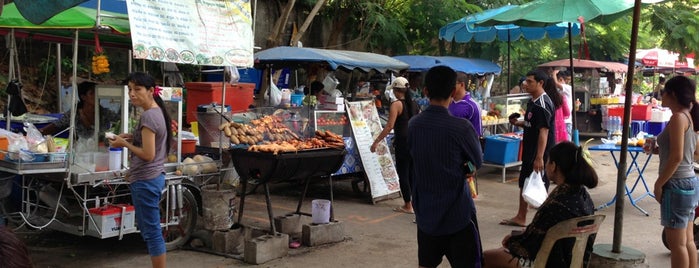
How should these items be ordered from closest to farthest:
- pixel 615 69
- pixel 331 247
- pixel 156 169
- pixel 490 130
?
pixel 156 169 < pixel 331 247 < pixel 490 130 < pixel 615 69

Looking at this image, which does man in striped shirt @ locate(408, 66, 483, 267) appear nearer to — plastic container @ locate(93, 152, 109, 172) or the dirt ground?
the dirt ground

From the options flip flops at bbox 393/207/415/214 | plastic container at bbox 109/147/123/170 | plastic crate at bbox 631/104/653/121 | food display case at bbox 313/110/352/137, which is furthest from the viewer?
plastic crate at bbox 631/104/653/121

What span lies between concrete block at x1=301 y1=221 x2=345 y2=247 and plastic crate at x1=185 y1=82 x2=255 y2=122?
532cm

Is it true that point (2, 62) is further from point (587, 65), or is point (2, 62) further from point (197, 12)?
point (587, 65)

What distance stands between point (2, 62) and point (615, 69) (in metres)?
16.1

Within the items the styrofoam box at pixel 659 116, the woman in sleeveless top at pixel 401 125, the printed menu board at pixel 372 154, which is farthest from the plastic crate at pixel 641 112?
the woman in sleeveless top at pixel 401 125

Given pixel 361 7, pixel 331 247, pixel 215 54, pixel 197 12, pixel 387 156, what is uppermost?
pixel 361 7

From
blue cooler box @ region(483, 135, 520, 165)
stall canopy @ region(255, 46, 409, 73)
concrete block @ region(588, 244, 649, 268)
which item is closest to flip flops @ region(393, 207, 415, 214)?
stall canopy @ region(255, 46, 409, 73)

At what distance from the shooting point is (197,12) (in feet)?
18.4

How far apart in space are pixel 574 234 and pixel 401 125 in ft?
13.7

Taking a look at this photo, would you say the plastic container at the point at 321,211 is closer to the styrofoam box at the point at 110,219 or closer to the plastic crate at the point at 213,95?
the styrofoam box at the point at 110,219

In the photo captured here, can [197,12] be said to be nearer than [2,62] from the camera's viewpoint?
Yes

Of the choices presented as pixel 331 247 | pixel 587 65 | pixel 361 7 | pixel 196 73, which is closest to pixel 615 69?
pixel 587 65

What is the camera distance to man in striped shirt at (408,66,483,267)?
367cm
